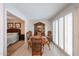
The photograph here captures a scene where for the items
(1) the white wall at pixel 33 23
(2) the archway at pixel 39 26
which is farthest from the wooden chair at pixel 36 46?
(1) the white wall at pixel 33 23

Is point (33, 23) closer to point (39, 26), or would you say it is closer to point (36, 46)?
point (39, 26)

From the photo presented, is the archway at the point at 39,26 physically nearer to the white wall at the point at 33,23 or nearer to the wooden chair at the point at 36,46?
the white wall at the point at 33,23

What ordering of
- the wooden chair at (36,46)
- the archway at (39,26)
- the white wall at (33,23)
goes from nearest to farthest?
the wooden chair at (36,46), the archway at (39,26), the white wall at (33,23)

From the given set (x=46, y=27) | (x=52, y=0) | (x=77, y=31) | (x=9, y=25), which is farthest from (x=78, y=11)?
(x=9, y=25)

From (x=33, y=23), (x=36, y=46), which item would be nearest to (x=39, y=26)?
(x=33, y=23)

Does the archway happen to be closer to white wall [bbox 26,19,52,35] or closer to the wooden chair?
white wall [bbox 26,19,52,35]

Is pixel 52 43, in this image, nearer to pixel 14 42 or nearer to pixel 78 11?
pixel 14 42

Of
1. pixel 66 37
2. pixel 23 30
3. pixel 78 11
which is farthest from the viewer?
pixel 23 30

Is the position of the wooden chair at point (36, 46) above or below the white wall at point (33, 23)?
below

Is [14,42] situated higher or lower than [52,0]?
lower

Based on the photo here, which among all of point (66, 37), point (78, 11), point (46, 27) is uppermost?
point (78, 11)

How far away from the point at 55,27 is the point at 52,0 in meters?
4.09

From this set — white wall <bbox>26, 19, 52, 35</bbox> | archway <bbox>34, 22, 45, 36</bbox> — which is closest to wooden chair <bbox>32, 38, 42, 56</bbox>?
archway <bbox>34, 22, 45, 36</bbox>

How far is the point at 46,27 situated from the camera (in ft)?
20.0
